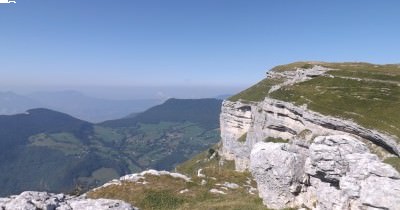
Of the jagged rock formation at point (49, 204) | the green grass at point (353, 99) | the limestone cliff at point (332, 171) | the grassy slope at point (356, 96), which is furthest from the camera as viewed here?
the grassy slope at point (356, 96)

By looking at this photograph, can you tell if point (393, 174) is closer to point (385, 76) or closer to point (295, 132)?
point (295, 132)

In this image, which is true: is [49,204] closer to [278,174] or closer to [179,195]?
[179,195]

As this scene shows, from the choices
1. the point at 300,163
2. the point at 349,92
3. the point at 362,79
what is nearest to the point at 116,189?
the point at 300,163

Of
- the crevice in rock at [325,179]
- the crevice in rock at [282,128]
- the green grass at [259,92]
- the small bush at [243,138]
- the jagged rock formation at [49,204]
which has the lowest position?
the small bush at [243,138]

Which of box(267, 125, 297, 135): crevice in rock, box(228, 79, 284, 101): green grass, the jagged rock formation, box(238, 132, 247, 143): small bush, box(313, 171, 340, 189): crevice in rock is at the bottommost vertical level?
box(238, 132, 247, 143): small bush

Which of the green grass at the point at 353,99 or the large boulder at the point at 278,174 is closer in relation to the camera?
the large boulder at the point at 278,174

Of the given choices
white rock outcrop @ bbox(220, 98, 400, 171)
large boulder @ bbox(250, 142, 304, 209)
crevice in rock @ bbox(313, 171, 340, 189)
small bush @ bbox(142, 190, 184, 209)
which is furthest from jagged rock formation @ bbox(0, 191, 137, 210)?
white rock outcrop @ bbox(220, 98, 400, 171)

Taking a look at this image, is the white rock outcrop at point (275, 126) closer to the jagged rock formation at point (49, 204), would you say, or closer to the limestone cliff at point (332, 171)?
the limestone cliff at point (332, 171)

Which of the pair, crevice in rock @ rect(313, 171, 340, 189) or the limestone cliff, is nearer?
the limestone cliff

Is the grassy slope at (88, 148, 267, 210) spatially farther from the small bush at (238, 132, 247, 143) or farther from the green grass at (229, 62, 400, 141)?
the small bush at (238, 132, 247, 143)

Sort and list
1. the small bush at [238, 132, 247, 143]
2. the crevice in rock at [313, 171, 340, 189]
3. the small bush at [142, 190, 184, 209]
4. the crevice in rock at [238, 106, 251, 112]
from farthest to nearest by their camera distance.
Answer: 1. the crevice in rock at [238, 106, 251, 112]
2. the small bush at [238, 132, 247, 143]
3. the small bush at [142, 190, 184, 209]
4. the crevice in rock at [313, 171, 340, 189]

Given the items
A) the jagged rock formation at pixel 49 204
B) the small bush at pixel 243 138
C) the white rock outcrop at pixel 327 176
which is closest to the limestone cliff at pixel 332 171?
the white rock outcrop at pixel 327 176
